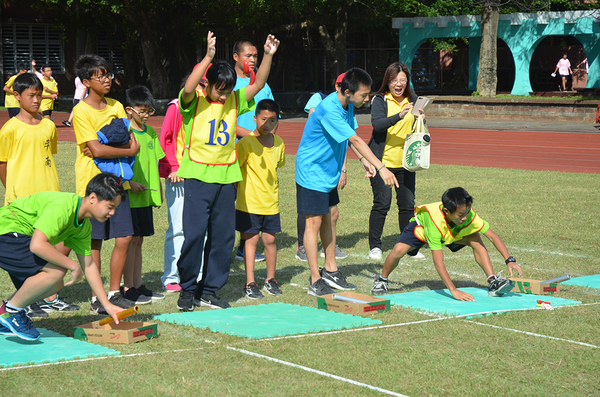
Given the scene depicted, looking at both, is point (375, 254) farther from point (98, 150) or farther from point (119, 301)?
point (98, 150)

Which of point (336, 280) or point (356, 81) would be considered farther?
point (336, 280)

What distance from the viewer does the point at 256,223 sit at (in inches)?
247

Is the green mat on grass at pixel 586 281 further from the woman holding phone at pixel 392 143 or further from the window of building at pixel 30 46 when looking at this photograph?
the window of building at pixel 30 46

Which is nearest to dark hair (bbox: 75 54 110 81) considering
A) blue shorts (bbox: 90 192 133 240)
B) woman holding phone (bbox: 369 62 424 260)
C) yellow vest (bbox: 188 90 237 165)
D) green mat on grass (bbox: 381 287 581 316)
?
yellow vest (bbox: 188 90 237 165)

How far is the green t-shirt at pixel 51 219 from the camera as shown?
4.46 metres

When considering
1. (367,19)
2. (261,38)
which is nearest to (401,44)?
(367,19)

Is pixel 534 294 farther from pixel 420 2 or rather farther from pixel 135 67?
pixel 135 67

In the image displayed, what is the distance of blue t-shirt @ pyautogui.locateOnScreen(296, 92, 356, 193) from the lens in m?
6.09

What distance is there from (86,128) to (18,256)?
3.98 feet

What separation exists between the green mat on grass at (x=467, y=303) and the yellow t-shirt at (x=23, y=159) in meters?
2.92

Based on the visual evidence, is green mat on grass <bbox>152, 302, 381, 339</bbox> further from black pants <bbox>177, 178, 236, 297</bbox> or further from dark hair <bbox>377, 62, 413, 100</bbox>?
dark hair <bbox>377, 62, 413, 100</bbox>

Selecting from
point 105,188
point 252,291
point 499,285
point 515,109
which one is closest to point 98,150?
point 105,188

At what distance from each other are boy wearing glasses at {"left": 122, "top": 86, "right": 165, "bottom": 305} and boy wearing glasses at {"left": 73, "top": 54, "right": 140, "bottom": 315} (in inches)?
8.1

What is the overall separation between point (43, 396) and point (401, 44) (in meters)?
30.2
